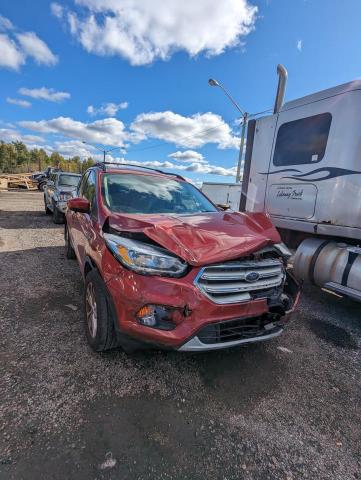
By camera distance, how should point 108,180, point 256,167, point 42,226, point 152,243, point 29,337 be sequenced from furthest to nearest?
point 42,226 < point 256,167 < point 108,180 < point 29,337 < point 152,243

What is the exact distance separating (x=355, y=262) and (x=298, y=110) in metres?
2.68

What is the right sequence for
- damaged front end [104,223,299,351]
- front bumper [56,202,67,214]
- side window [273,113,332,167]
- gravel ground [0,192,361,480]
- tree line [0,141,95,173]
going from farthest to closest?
1. tree line [0,141,95,173]
2. front bumper [56,202,67,214]
3. side window [273,113,332,167]
4. damaged front end [104,223,299,351]
5. gravel ground [0,192,361,480]

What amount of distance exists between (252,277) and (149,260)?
0.90 m

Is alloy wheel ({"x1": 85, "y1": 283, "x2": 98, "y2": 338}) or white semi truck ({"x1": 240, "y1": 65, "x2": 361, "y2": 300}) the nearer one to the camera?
alloy wheel ({"x1": 85, "y1": 283, "x2": 98, "y2": 338})

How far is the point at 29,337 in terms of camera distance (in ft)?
9.68

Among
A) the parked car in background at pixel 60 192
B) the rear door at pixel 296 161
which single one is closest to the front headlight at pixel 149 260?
the rear door at pixel 296 161

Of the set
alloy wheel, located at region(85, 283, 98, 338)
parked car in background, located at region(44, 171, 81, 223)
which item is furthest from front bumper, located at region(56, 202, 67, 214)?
alloy wheel, located at region(85, 283, 98, 338)

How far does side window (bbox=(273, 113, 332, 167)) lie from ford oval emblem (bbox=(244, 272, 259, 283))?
9.43 feet

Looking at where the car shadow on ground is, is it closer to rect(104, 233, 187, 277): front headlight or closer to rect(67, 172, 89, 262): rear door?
rect(67, 172, 89, 262): rear door

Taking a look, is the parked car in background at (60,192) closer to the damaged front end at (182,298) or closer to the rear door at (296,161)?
the rear door at (296,161)

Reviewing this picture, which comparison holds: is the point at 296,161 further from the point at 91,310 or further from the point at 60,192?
the point at 60,192

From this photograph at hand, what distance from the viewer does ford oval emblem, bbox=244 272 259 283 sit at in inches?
91.1

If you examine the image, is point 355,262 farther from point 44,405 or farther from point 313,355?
point 44,405

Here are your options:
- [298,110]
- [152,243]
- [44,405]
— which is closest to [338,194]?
[298,110]
